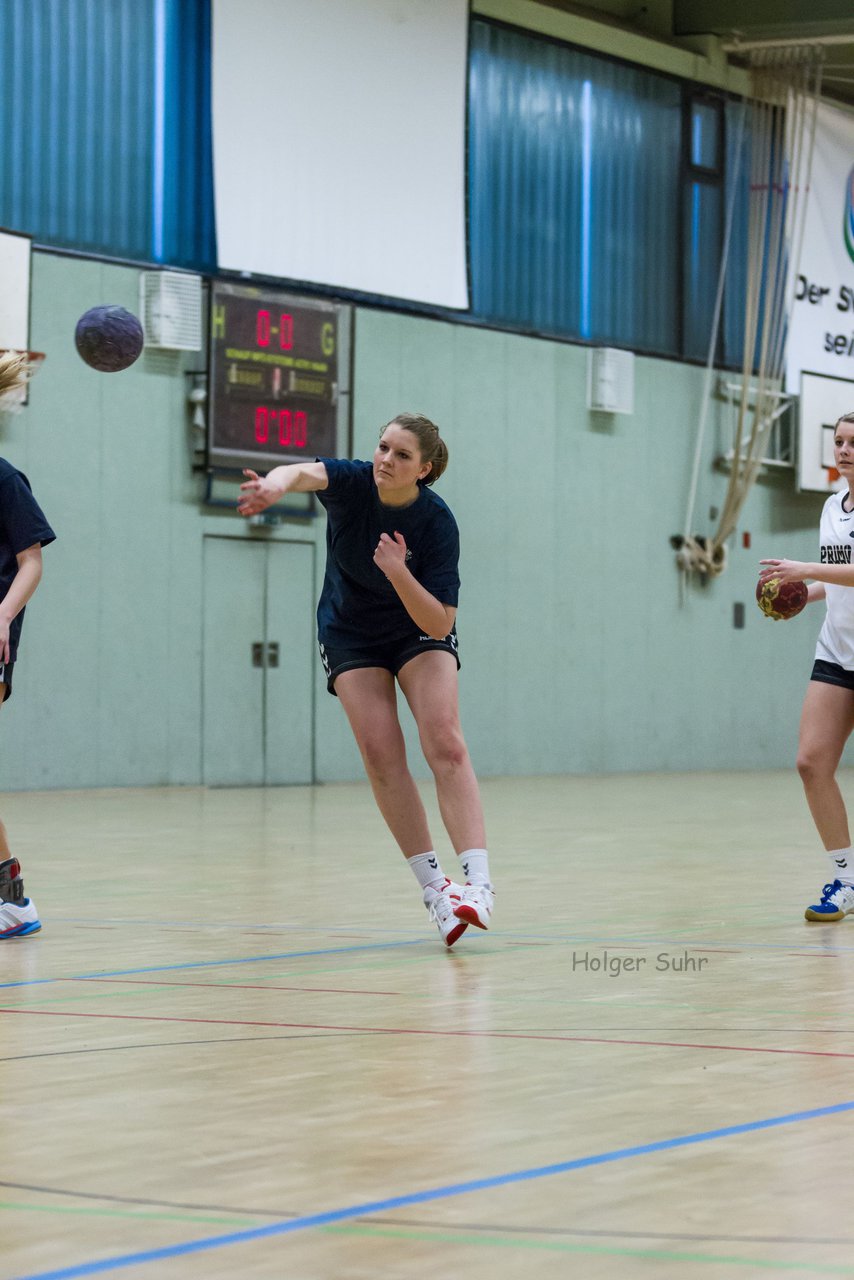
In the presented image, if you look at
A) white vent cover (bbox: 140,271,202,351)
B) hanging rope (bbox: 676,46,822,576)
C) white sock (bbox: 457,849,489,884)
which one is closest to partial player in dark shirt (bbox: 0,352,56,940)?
white sock (bbox: 457,849,489,884)

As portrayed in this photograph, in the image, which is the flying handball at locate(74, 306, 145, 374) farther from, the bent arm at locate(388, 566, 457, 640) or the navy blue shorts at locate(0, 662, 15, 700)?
the bent arm at locate(388, 566, 457, 640)

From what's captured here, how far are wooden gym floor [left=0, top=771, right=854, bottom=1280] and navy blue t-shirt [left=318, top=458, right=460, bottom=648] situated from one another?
3.61 feet

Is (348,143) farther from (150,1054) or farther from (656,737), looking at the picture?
(150,1054)

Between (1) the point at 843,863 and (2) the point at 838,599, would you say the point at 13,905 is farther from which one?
(2) the point at 838,599

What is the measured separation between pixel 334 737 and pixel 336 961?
1242 cm

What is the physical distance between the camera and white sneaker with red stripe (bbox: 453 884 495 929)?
5.97 meters

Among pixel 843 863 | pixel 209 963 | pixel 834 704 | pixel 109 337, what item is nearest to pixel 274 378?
pixel 109 337

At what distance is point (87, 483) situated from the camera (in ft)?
53.0

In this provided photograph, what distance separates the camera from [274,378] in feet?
56.2

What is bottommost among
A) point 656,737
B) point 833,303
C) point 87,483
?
point 656,737

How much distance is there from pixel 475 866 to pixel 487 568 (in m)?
13.7

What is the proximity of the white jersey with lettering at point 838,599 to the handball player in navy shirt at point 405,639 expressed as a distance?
1670 millimetres

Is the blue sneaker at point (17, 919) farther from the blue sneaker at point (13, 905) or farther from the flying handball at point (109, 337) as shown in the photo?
the flying handball at point (109, 337)

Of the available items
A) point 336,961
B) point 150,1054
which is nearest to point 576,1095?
point 150,1054
